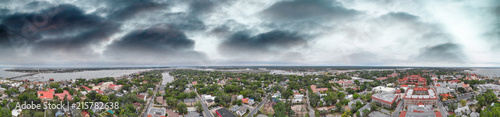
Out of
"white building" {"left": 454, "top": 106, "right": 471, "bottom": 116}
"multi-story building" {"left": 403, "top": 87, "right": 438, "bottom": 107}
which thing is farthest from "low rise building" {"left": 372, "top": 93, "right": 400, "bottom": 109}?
"white building" {"left": 454, "top": 106, "right": 471, "bottom": 116}

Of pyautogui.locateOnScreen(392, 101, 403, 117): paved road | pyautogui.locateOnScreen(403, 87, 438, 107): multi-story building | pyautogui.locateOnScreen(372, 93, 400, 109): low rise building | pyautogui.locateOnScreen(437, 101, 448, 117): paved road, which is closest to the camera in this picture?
pyautogui.locateOnScreen(437, 101, 448, 117): paved road

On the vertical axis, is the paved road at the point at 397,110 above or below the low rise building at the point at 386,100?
below

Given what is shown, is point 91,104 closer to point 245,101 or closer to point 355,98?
point 245,101

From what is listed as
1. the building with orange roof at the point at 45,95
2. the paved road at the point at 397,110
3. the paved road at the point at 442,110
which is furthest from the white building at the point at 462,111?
the building with orange roof at the point at 45,95

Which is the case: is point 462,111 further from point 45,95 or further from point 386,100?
point 45,95

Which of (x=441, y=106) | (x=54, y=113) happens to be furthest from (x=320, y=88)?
(x=54, y=113)

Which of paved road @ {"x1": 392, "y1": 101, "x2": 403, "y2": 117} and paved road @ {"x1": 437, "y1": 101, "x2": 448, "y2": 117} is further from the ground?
paved road @ {"x1": 437, "y1": 101, "x2": 448, "y2": 117}

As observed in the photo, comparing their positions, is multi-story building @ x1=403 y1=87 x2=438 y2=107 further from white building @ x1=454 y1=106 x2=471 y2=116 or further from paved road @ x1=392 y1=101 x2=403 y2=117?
white building @ x1=454 y1=106 x2=471 y2=116

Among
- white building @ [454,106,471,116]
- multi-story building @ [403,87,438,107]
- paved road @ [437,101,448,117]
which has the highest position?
multi-story building @ [403,87,438,107]

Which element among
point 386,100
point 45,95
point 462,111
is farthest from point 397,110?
point 45,95

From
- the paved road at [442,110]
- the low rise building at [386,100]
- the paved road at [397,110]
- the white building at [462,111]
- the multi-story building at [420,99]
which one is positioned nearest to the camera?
the white building at [462,111]

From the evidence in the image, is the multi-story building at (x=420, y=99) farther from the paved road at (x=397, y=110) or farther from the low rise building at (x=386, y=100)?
the low rise building at (x=386, y=100)
